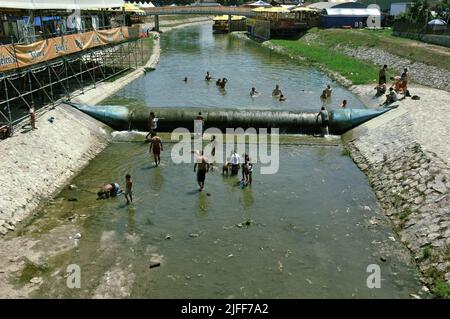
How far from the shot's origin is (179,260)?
49.7 ft

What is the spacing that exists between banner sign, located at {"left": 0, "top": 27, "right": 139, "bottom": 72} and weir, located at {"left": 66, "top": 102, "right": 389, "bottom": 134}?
3.72 m

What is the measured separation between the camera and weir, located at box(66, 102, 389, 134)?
94.6ft

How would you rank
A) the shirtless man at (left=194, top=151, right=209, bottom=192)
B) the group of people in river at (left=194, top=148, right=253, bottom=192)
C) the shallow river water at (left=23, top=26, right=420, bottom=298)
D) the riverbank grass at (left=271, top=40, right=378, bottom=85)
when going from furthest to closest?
the riverbank grass at (left=271, top=40, right=378, bottom=85)
the group of people in river at (left=194, top=148, right=253, bottom=192)
the shirtless man at (left=194, top=151, right=209, bottom=192)
the shallow river water at (left=23, top=26, right=420, bottom=298)

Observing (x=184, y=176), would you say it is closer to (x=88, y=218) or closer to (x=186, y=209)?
(x=186, y=209)

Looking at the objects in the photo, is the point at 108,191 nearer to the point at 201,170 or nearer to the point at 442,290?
the point at 201,170

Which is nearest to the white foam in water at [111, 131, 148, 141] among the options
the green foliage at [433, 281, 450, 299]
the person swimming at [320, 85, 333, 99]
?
the person swimming at [320, 85, 333, 99]

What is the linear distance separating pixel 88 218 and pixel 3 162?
16.3 ft

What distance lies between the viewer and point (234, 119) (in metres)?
29.1

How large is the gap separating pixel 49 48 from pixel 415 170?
70.9ft

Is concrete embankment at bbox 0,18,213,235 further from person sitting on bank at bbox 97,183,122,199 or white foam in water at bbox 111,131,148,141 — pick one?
person sitting on bank at bbox 97,183,122,199

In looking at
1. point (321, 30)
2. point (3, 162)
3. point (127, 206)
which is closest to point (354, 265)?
point (127, 206)

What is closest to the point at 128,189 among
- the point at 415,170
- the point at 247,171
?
the point at 247,171

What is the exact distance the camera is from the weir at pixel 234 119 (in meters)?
28.8

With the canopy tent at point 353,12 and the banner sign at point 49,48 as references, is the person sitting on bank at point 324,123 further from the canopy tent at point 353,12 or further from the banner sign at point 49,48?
the canopy tent at point 353,12
